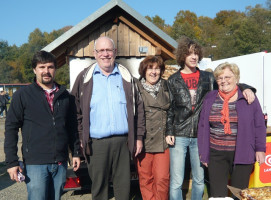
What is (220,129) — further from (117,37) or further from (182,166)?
(117,37)

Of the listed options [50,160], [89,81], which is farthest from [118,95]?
[50,160]

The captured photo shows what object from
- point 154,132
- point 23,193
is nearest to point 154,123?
point 154,132

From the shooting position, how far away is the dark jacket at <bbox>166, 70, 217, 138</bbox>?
3.12 m

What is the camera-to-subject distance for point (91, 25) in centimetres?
534

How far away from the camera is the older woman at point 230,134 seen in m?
2.72

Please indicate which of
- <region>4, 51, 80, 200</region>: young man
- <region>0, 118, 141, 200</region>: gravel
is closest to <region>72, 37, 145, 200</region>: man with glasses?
<region>4, 51, 80, 200</region>: young man

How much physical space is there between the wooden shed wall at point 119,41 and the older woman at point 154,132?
7.61 feet

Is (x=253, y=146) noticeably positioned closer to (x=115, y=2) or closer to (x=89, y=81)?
(x=89, y=81)

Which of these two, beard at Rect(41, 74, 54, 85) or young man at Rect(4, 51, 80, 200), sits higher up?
beard at Rect(41, 74, 54, 85)

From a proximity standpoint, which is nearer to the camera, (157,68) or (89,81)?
(89,81)

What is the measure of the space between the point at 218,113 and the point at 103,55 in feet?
4.60

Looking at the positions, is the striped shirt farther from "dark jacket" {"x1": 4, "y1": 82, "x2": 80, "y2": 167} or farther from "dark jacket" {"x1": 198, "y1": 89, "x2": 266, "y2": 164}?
"dark jacket" {"x1": 4, "y1": 82, "x2": 80, "y2": 167}

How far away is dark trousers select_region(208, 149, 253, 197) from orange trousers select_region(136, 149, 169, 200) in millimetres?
670

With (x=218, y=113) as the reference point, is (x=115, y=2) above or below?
above
